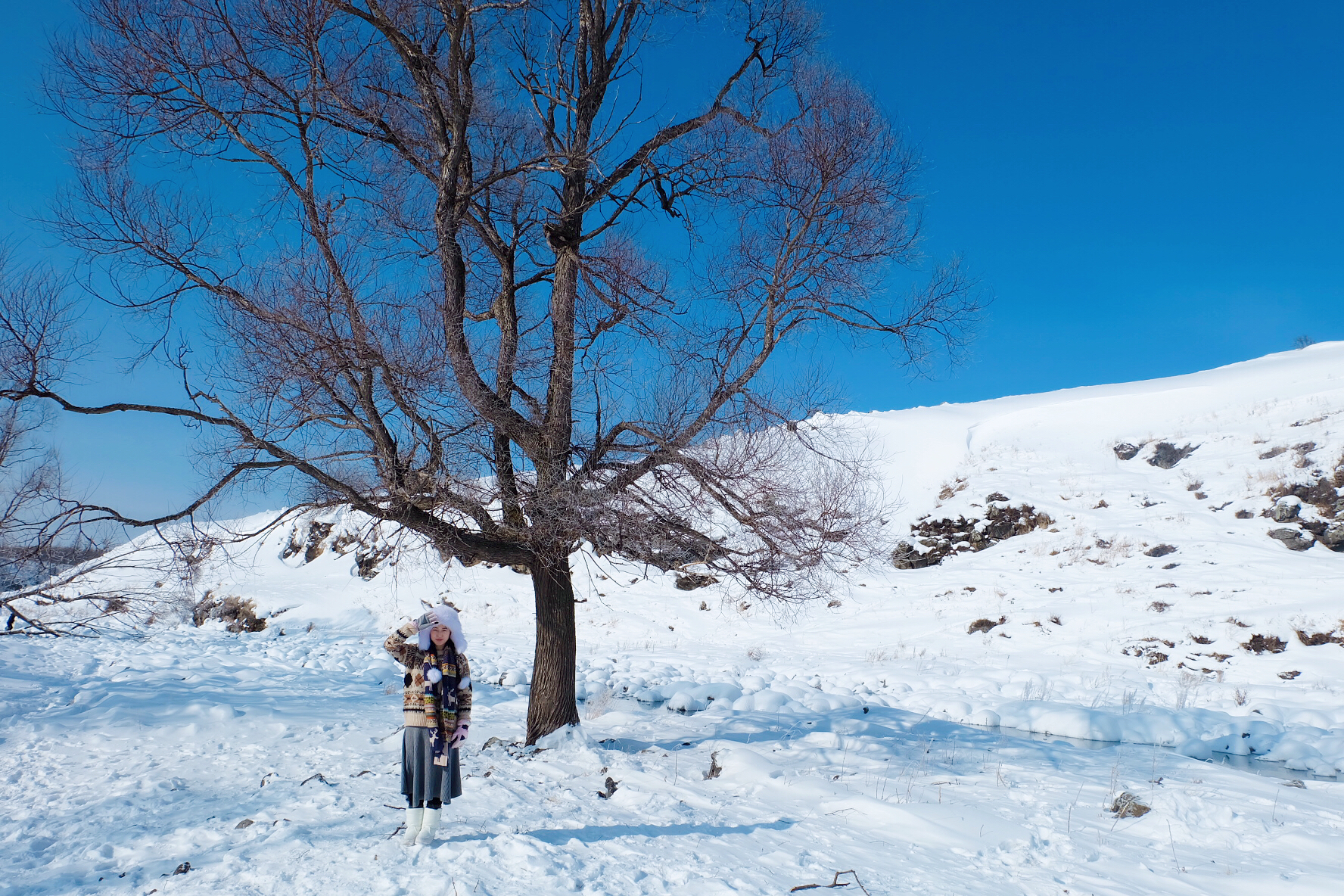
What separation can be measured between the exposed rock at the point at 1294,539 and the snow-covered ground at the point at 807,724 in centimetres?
9

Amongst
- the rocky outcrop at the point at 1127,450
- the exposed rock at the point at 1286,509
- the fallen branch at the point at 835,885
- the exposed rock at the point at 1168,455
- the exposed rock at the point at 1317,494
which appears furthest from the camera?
the rocky outcrop at the point at 1127,450

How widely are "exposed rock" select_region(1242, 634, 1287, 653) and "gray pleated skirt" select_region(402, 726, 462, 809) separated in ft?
44.3

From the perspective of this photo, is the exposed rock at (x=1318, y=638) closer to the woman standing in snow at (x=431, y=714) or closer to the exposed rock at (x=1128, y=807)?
the exposed rock at (x=1128, y=807)

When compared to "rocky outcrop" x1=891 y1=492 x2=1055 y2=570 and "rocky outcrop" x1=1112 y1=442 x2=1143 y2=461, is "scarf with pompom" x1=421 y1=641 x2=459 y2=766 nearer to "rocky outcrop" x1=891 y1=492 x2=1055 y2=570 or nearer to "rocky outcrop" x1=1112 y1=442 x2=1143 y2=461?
"rocky outcrop" x1=891 y1=492 x2=1055 y2=570

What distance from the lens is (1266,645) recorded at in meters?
12.5

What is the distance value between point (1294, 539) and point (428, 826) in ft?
61.3

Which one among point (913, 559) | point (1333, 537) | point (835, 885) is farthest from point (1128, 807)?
point (1333, 537)

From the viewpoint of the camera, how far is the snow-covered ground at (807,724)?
4.57 meters

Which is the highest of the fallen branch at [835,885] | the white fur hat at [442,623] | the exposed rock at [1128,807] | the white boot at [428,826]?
the white fur hat at [442,623]

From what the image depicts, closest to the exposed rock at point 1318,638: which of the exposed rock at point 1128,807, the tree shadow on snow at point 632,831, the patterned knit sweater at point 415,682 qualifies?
the exposed rock at point 1128,807

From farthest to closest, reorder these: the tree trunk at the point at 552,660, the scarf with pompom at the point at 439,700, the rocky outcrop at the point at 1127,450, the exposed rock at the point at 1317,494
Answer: the rocky outcrop at the point at 1127,450 < the exposed rock at the point at 1317,494 < the tree trunk at the point at 552,660 < the scarf with pompom at the point at 439,700

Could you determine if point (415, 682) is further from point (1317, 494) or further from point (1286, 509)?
point (1317, 494)

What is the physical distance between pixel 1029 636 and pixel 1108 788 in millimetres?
8606

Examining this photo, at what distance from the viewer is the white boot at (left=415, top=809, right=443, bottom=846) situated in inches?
181
